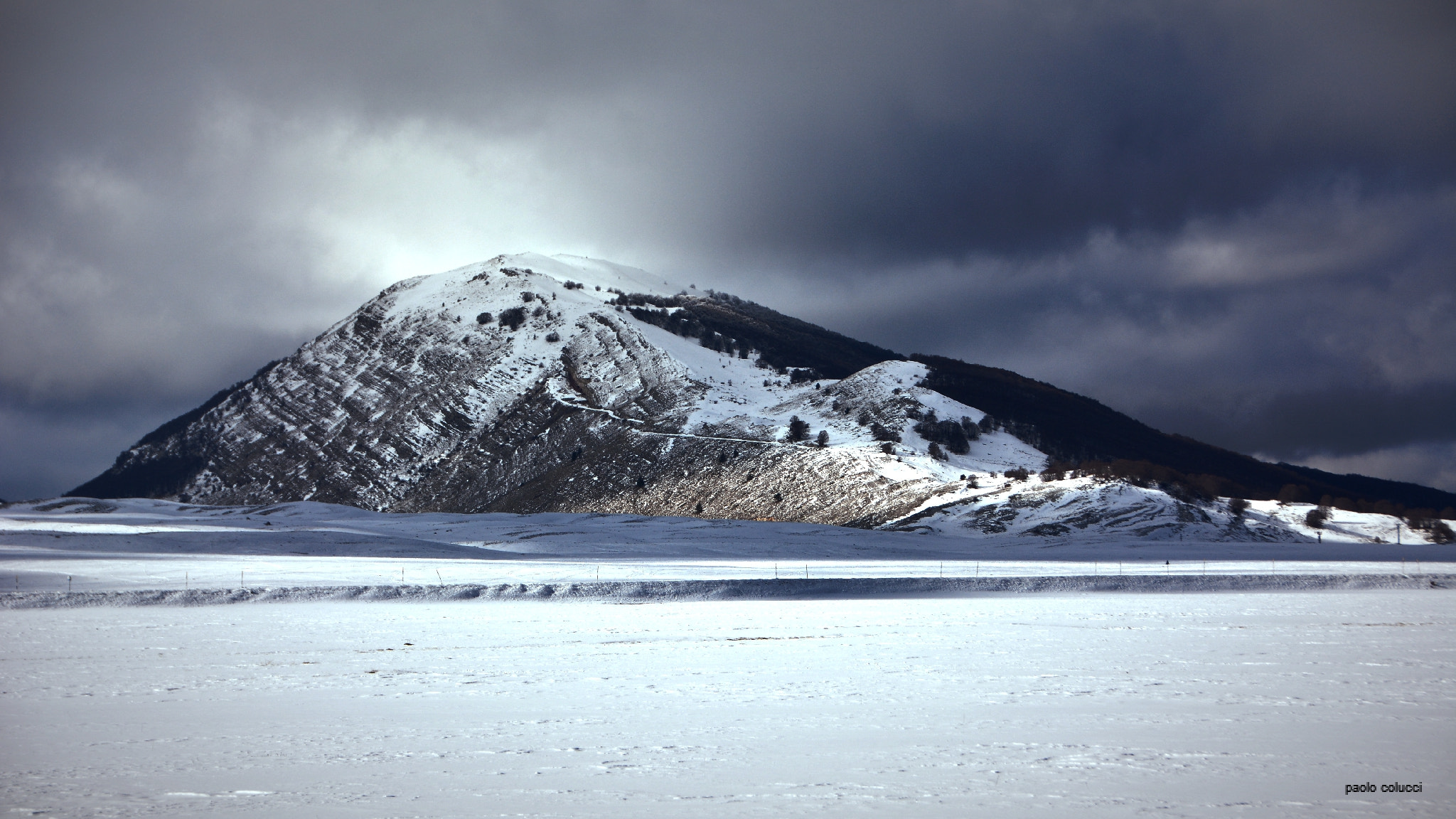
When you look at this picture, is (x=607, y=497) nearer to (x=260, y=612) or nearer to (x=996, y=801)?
(x=260, y=612)

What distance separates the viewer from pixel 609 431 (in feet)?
393

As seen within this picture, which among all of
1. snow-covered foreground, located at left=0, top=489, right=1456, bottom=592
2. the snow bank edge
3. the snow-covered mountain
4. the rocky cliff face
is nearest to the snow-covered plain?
the snow bank edge

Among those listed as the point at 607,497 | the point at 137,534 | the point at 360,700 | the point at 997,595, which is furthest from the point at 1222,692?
the point at 607,497

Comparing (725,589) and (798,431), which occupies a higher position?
(798,431)

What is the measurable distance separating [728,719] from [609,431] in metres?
109

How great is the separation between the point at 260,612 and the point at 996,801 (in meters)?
21.3

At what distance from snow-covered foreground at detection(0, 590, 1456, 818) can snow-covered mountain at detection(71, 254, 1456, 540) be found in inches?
1919

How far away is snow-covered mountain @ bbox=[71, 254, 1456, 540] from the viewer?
77.3m

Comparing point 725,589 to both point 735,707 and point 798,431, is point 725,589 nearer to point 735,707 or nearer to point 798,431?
point 735,707

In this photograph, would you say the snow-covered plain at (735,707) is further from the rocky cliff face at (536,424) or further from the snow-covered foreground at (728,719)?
the rocky cliff face at (536,424)

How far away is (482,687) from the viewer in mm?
13609

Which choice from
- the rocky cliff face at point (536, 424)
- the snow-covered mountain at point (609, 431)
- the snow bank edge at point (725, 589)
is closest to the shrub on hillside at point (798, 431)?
the snow-covered mountain at point (609, 431)

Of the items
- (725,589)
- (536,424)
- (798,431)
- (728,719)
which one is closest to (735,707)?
(728,719)

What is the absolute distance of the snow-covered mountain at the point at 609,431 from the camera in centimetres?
7731
